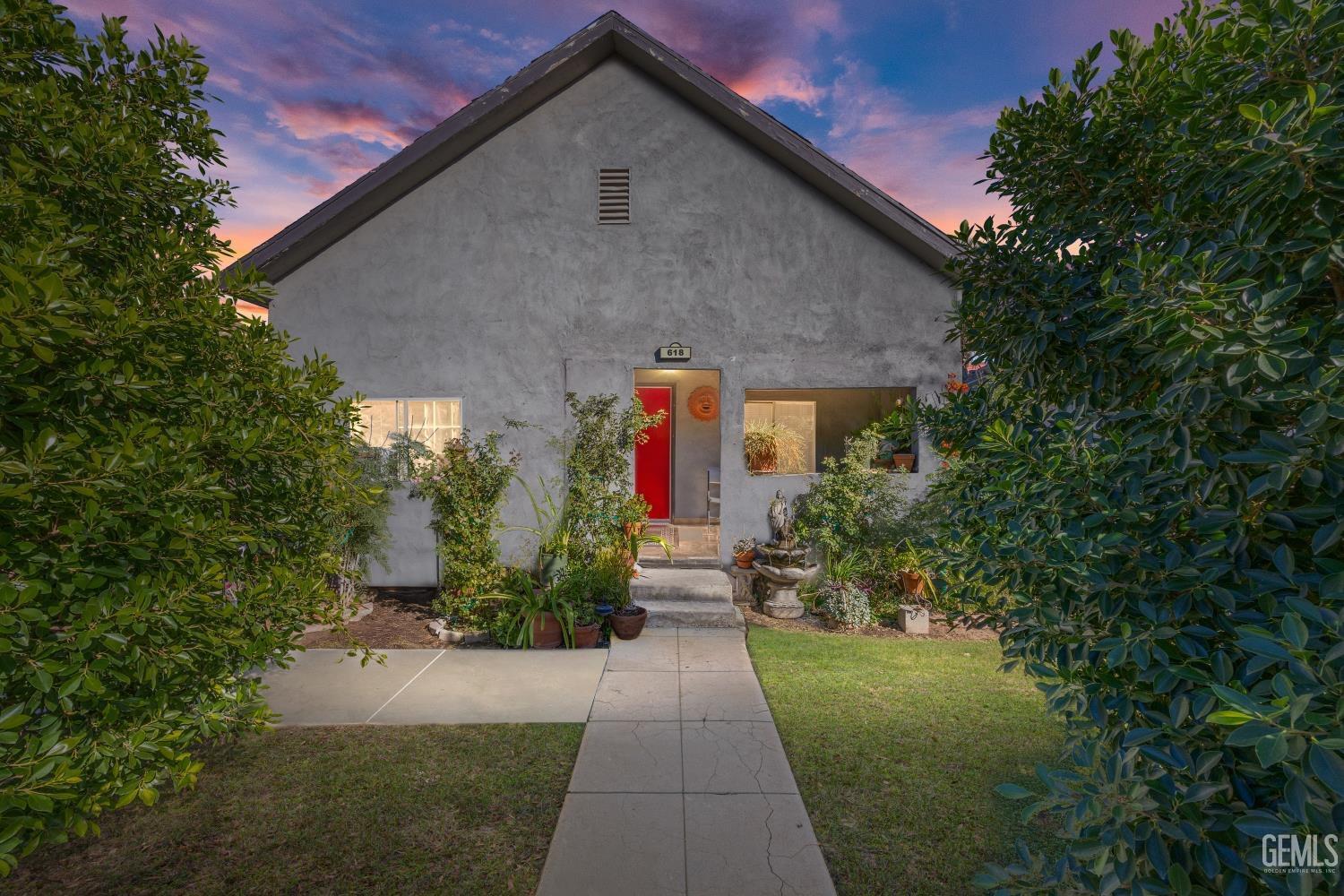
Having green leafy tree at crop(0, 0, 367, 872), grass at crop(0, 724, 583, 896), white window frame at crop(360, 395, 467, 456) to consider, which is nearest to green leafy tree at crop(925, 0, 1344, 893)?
green leafy tree at crop(0, 0, 367, 872)

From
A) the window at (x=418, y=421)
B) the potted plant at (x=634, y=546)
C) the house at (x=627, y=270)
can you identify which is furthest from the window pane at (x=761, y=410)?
the window at (x=418, y=421)

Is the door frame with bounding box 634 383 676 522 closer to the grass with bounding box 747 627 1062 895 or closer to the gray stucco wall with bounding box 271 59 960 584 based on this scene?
the gray stucco wall with bounding box 271 59 960 584

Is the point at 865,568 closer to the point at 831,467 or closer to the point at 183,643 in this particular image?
the point at 831,467

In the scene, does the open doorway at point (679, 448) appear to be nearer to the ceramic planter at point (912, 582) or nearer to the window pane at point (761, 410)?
the window pane at point (761, 410)

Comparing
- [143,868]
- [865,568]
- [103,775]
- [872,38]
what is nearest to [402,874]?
[143,868]

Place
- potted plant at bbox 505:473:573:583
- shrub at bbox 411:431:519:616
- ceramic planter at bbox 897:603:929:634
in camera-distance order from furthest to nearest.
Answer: potted plant at bbox 505:473:573:583, ceramic planter at bbox 897:603:929:634, shrub at bbox 411:431:519:616

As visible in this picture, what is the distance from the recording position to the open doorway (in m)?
12.1

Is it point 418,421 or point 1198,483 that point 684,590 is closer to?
point 418,421

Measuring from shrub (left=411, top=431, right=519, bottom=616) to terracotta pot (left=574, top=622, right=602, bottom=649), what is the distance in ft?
4.28

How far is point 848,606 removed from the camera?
7.10 metres

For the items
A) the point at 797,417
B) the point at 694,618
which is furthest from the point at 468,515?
the point at 797,417

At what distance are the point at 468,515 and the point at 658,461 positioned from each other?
5679mm

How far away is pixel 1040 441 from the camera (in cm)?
186

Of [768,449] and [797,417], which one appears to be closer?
[768,449]
